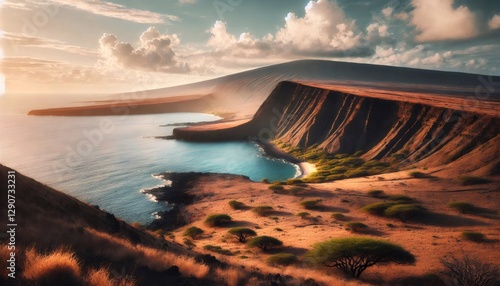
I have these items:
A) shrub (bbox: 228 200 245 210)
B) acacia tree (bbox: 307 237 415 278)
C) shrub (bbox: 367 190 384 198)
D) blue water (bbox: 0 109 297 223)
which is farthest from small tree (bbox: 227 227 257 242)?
shrub (bbox: 367 190 384 198)

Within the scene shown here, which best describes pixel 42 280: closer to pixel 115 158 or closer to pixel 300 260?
pixel 300 260

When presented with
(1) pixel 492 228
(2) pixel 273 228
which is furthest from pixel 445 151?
(2) pixel 273 228

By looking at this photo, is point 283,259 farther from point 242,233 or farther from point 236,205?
point 236,205

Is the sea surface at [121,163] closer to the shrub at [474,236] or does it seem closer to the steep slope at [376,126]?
the steep slope at [376,126]

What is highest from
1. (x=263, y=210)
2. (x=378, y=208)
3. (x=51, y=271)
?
(x=51, y=271)

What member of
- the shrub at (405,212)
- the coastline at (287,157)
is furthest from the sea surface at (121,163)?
the shrub at (405,212)

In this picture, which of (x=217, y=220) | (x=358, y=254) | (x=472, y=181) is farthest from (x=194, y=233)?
(x=472, y=181)
